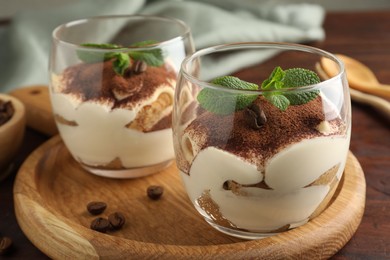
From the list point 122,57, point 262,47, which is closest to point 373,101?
A: point 262,47

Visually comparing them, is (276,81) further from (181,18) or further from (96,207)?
(181,18)

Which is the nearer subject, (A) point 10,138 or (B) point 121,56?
(B) point 121,56

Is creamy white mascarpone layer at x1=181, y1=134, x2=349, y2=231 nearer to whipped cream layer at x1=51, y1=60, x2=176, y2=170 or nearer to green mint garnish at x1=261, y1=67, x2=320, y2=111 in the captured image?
green mint garnish at x1=261, y1=67, x2=320, y2=111

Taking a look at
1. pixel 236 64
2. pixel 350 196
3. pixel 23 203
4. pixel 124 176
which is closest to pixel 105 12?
pixel 236 64

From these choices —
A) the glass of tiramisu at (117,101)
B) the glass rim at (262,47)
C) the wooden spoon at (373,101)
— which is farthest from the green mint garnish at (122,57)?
the wooden spoon at (373,101)

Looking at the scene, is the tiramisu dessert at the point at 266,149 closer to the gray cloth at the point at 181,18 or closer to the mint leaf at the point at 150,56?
the mint leaf at the point at 150,56

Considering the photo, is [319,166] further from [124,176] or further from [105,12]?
[105,12]
